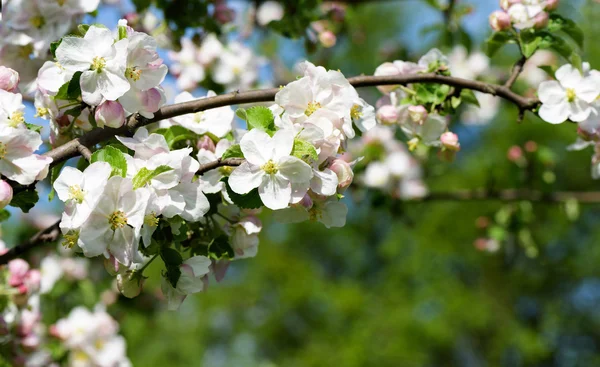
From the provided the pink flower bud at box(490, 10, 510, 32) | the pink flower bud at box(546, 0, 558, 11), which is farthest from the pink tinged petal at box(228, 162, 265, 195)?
the pink flower bud at box(546, 0, 558, 11)

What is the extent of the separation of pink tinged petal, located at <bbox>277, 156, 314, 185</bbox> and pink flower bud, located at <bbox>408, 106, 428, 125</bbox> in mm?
478

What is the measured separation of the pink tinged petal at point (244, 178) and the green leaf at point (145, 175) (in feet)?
0.38

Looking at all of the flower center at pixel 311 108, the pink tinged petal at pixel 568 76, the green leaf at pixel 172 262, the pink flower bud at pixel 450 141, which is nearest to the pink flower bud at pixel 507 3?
the pink tinged petal at pixel 568 76

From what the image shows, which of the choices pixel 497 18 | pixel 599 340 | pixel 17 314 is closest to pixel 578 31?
pixel 497 18

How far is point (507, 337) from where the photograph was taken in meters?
→ 11.6

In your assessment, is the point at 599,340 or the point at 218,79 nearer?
the point at 218,79

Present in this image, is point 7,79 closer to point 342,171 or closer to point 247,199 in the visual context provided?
point 247,199

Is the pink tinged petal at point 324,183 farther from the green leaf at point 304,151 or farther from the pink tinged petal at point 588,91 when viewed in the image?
the pink tinged petal at point 588,91

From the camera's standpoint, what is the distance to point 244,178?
1141mm

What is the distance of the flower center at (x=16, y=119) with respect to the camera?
3.62ft

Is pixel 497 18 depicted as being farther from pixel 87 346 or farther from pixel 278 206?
pixel 87 346

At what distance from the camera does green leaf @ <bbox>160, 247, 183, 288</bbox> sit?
118 centimetres

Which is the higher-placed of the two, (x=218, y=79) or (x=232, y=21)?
(x=232, y=21)

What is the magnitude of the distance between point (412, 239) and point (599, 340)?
4416 mm
